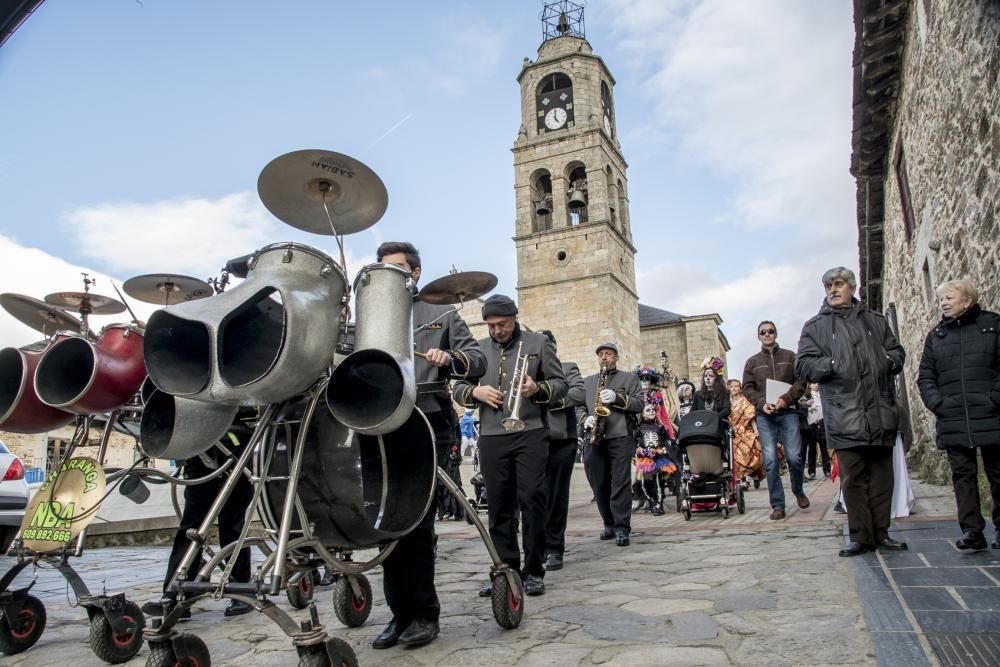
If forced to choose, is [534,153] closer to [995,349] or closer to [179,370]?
[995,349]

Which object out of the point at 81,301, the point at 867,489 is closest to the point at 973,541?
the point at 867,489

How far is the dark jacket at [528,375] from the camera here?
16.2 ft

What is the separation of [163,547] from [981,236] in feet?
33.4

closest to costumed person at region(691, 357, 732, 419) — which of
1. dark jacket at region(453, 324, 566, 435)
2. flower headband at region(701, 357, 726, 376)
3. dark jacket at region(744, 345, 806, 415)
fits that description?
flower headband at region(701, 357, 726, 376)

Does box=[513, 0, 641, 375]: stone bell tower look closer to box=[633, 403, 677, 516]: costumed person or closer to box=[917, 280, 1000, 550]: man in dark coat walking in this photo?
box=[633, 403, 677, 516]: costumed person

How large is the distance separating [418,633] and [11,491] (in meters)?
6.49

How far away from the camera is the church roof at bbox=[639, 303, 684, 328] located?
4522 cm

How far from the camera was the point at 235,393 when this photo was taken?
8.47ft

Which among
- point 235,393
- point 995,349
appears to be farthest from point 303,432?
point 995,349

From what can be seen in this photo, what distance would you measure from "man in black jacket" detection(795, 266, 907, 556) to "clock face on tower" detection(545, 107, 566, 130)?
32660 mm

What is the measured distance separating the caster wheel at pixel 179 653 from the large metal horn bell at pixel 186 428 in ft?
2.26

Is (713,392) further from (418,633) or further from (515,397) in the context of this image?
(418,633)

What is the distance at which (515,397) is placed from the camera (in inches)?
192

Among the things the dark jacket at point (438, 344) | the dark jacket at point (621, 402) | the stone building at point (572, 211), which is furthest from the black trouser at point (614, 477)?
the stone building at point (572, 211)
